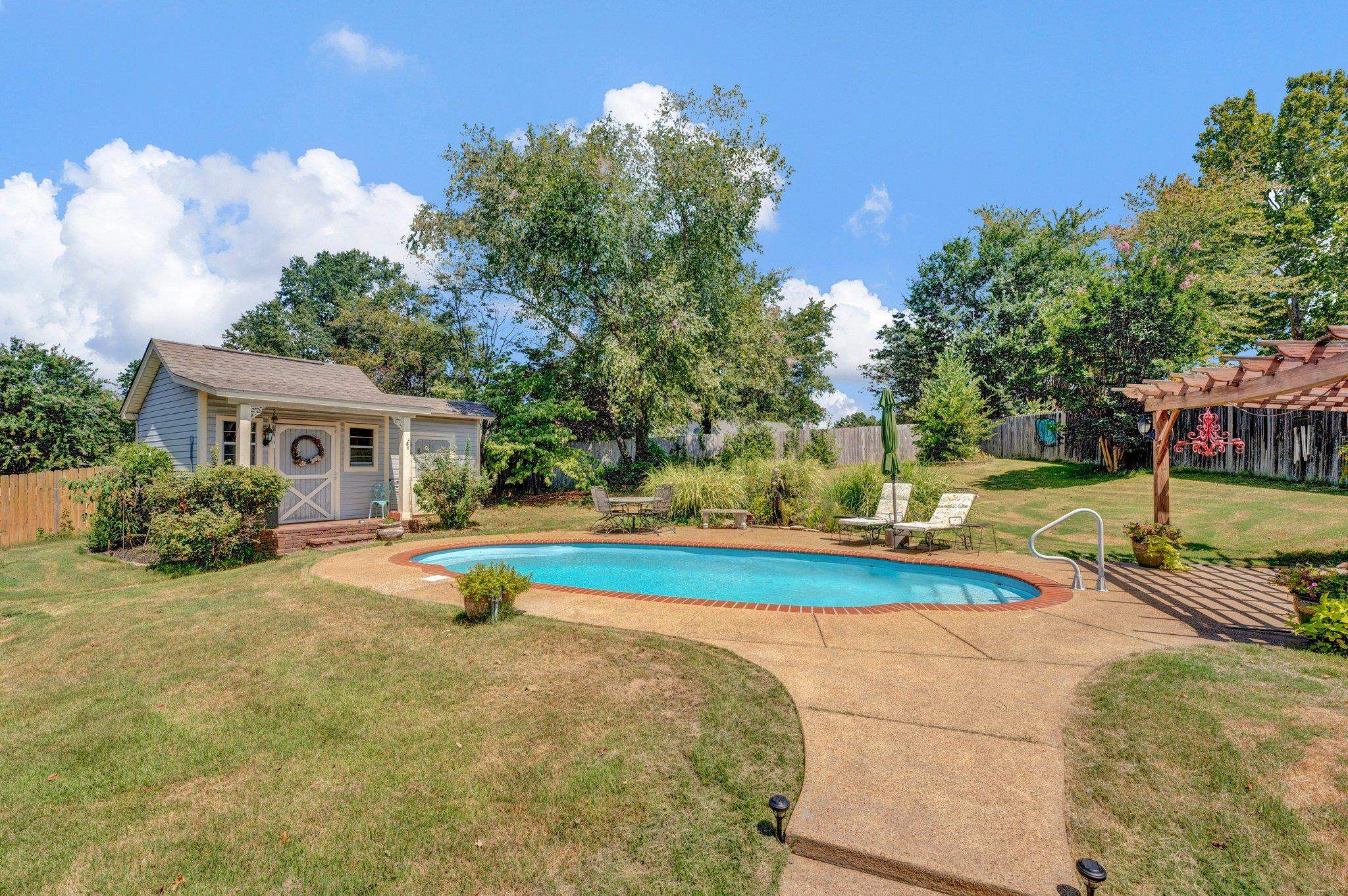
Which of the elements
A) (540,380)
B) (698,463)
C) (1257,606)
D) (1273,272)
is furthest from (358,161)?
(1273,272)

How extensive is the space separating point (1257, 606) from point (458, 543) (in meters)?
10.6

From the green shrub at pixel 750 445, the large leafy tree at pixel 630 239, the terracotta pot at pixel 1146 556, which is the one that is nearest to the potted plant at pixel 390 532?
the large leafy tree at pixel 630 239

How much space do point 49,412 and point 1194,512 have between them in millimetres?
28516

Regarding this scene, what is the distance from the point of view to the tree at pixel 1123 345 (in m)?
14.8

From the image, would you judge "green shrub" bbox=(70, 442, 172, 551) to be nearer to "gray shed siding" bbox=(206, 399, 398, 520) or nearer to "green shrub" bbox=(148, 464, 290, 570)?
"green shrub" bbox=(148, 464, 290, 570)

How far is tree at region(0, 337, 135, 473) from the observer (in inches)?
626

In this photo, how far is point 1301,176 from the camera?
2305cm

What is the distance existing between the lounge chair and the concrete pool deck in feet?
12.0

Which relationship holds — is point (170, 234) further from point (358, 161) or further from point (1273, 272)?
point (1273, 272)

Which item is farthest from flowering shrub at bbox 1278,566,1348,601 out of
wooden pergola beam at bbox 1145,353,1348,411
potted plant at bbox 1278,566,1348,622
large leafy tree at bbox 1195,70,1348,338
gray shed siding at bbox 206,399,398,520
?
large leafy tree at bbox 1195,70,1348,338

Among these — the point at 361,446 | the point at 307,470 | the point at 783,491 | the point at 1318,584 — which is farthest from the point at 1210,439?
the point at 307,470

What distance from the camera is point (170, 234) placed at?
68.3 feet

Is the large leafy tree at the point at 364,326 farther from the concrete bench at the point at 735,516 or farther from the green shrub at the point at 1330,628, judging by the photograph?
A: the green shrub at the point at 1330,628

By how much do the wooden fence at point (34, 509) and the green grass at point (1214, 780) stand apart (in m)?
18.2
